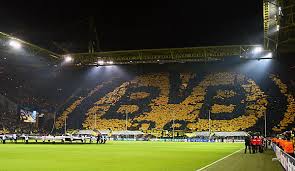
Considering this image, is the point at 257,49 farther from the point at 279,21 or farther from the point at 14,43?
the point at 14,43

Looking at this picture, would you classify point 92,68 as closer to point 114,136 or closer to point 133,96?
point 133,96

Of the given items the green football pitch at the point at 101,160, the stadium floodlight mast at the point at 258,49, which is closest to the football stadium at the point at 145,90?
the stadium floodlight mast at the point at 258,49

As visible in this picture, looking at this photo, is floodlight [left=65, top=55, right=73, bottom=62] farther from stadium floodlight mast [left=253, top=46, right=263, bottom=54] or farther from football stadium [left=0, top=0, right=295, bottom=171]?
stadium floodlight mast [left=253, top=46, right=263, bottom=54]

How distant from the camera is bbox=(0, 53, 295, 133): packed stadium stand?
67.4 m

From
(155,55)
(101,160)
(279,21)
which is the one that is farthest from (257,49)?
(101,160)

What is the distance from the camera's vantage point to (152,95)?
253 ft

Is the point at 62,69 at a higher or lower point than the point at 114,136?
higher

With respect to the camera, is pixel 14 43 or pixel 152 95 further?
pixel 152 95

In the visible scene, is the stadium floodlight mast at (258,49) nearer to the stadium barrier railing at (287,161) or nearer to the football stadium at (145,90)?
the football stadium at (145,90)

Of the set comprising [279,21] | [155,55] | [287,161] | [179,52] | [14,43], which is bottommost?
[287,161]

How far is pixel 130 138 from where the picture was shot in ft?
227

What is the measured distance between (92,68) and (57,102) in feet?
34.4

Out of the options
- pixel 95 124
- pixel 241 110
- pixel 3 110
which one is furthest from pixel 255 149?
pixel 3 110

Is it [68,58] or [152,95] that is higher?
[68,58]
